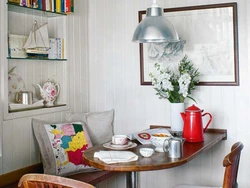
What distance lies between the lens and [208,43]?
10.4 feet

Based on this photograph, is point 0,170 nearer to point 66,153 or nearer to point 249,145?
point 66,153

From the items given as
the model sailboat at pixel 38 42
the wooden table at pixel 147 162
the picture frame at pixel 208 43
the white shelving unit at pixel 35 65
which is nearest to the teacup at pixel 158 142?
the wooden table at pixel 147 162

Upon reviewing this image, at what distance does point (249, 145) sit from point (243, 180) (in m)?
0.30

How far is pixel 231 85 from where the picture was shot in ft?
10.1

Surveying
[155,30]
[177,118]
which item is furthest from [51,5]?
[177,118]

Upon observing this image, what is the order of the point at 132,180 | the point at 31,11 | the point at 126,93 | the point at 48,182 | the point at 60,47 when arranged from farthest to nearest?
the point at 126,93 → the point at 60,47 → the point at 31,11 → the point at 132,180 → the point at 48,182

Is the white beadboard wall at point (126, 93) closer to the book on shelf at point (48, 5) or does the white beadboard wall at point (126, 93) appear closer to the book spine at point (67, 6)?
the book spine at point (67, 6)

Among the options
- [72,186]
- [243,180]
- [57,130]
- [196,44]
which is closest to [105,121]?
[57,130]

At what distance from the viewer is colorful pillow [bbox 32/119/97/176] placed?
2.89 m

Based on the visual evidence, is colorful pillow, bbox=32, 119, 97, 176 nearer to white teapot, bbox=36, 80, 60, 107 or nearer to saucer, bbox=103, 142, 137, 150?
white teapot, bbox=36, 80, 60, 107

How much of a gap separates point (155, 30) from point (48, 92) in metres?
1.22

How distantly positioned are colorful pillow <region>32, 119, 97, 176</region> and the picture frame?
1029mm

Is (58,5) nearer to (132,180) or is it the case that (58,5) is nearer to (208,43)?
(208,43)

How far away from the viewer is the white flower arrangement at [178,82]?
115 inches
